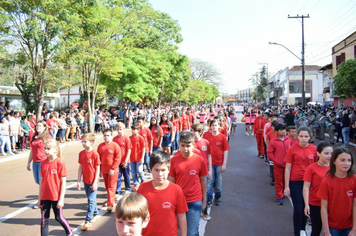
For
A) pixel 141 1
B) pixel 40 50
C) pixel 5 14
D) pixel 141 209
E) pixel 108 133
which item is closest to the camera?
pixel 141 209

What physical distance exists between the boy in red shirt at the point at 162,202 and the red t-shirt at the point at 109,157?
295 cm

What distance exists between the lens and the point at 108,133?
18.7 feet

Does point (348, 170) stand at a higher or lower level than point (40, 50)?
lower

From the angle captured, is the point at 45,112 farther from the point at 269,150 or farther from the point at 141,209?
the point at 141,209

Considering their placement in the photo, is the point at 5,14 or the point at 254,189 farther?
the point at 5,14

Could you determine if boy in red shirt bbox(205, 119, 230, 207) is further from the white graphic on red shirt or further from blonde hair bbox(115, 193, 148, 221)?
blonde hair bbox(115, 193, 148, 221)

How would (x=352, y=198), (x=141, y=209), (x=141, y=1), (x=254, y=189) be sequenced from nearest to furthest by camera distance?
1. (x=141, y=209)
2. (x=352, y=198)
3. (x=254, y=189)
4. (x=141, y=1)

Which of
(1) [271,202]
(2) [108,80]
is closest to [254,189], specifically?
(1) [271,202]

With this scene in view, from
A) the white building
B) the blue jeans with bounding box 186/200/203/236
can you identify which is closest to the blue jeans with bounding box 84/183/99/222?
the blue jeans with bounding box 186/200/203/236

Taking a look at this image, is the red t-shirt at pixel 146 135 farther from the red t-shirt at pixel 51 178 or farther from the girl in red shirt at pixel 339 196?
the girl in red shirt at pixel 339 196

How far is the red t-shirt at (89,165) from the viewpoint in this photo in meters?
5.14

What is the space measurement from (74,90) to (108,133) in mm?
43517

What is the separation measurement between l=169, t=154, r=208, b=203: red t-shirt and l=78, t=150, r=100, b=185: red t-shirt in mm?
1914

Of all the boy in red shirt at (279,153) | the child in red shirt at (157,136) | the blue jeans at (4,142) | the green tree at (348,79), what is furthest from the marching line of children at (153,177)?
the green tree at (348,79)
